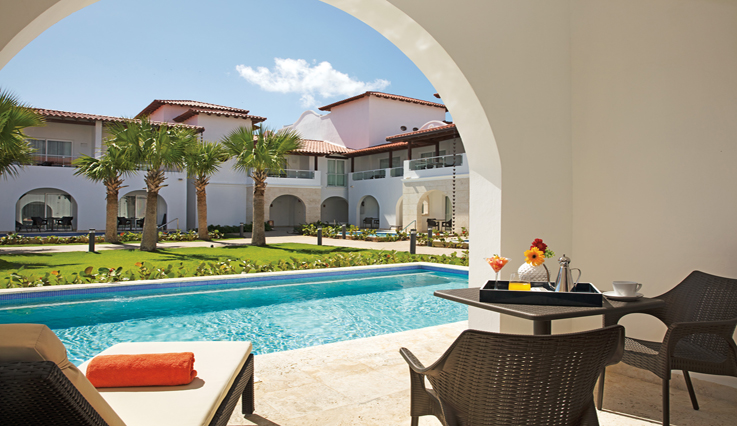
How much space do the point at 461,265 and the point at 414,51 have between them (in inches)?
288

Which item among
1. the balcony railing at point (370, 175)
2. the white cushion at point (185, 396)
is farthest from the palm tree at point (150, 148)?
the balcony railing at point (370, 175)

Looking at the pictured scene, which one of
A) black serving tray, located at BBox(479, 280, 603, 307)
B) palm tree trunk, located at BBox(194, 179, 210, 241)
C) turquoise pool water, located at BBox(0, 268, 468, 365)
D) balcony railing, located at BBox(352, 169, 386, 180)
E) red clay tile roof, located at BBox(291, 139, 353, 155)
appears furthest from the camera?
red clay tile roof, located at BBox(291, 139, 353, 155)

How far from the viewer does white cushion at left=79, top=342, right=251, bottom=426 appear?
5.89 feet

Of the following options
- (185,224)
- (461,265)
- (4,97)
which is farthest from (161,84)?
(461,265)

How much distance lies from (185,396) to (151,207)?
13022 mm

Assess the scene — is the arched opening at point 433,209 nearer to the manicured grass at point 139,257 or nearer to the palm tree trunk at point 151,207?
the manicured grass at point 139,257

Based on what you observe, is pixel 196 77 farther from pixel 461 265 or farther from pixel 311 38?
pixel 461 265

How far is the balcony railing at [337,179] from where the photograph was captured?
27.6 m

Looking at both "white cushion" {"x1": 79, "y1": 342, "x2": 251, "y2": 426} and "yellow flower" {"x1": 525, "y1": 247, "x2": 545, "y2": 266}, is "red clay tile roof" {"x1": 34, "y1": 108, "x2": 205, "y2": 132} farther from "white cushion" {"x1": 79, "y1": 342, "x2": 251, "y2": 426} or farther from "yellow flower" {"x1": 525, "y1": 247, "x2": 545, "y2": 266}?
"yellow flower" {"x1": 525, "y1": 247, "x2": 545, "y2": 266}

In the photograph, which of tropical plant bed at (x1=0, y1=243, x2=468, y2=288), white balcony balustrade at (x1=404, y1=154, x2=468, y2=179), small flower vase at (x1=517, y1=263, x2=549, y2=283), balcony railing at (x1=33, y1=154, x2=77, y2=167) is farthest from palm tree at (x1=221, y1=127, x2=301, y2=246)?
small flower vase at (x1=517, y1=263, x2=549, y2=283)

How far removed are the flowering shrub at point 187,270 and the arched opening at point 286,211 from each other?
17825 mm

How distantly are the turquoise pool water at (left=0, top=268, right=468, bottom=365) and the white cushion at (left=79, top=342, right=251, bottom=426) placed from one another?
295 cm

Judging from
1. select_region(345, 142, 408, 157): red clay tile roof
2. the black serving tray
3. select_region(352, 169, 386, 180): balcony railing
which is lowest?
the black serving tray

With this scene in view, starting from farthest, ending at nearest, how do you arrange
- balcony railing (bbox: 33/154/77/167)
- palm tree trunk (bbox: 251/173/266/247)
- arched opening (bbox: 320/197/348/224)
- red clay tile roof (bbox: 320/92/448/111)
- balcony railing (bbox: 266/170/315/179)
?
1. arched opening (bbox: 320/197/348/224)
2. red clay tile roof (bbox: 320/92/448/111)
3. balcony railing (bbox: 266/170/315/179)
4. balcony railing (bbox: 33/154/77/167)
5. palm tree trunk (bbox: 251/173/266/247)
